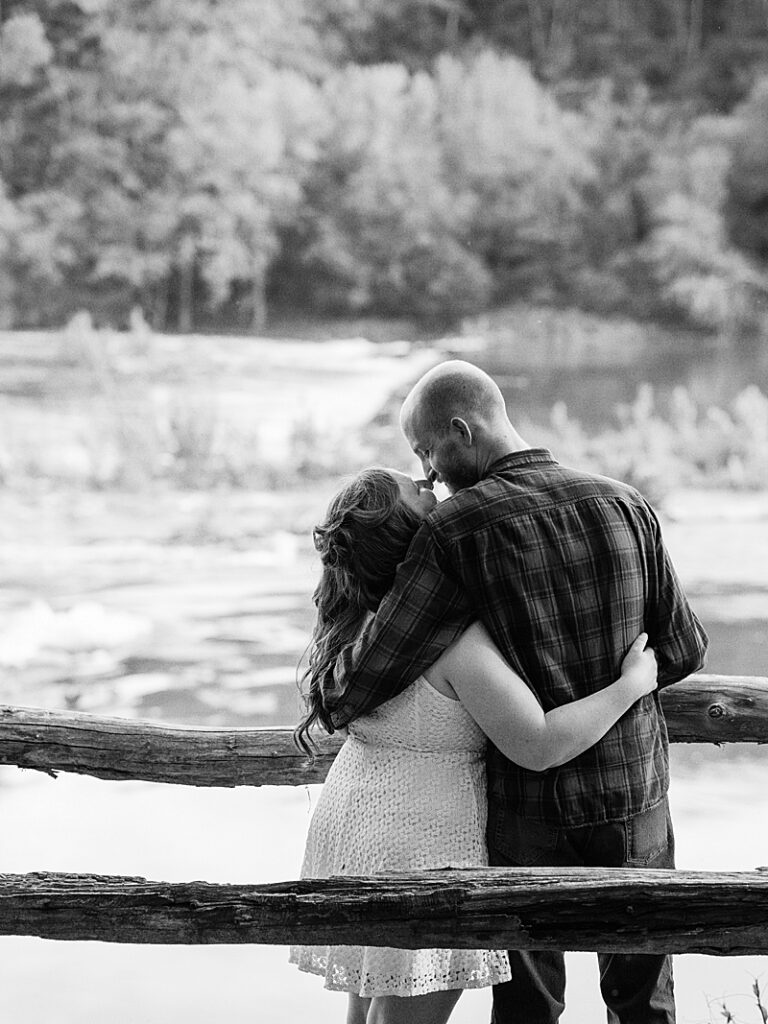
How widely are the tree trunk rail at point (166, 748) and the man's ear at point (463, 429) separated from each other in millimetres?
946

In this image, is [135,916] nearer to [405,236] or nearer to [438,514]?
[438,514]

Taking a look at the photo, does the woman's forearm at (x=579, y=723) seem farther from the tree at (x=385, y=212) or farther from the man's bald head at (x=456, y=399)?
the tree at (x=385, y=212)

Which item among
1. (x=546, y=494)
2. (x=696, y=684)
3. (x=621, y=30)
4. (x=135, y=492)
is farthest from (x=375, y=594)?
(x=621, y=30)

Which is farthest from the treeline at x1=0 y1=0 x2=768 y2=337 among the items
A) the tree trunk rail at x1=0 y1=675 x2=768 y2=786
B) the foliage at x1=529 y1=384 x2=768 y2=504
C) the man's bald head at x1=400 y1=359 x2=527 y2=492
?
the man's bald head at x1=400 y1=359 x2=527 y2=492

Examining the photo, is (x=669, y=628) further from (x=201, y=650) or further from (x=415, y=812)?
(x=201, y=650)

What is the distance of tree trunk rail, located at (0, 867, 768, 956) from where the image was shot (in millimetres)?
1853

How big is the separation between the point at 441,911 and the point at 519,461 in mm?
718

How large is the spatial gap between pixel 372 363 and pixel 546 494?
377cm

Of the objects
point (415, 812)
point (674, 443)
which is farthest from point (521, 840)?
point (674, 443)

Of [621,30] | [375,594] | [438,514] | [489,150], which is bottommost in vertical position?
[375,594]

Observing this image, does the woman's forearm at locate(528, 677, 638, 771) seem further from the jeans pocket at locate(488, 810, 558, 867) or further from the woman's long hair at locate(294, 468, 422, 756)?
the woman's long hair at locate(294, 468, 422, 756)

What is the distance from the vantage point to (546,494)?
199 cm

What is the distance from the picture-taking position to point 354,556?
1978 mm

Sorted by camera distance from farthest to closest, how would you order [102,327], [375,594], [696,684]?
[102,327] < [696,684] < [375,594]
